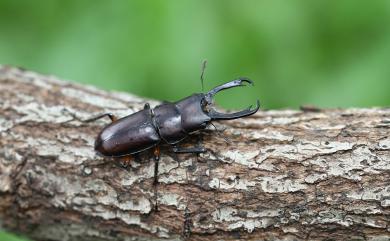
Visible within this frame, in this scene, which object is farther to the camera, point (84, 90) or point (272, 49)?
point (272, 49)

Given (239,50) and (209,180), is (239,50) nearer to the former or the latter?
(239,50)

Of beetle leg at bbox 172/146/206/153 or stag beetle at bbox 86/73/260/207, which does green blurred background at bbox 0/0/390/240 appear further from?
beetle leg at bbox 172/146/206/153

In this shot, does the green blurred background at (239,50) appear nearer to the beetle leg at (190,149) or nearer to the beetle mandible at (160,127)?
the beetle mandible at (160,127)

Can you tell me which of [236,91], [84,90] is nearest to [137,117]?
[84,90]

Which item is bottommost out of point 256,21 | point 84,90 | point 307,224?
point 307,224

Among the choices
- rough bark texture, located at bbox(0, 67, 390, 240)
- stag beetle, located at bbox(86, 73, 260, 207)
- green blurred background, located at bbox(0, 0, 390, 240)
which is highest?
green blurred background, located at bbox(0, 0, 390, 240)

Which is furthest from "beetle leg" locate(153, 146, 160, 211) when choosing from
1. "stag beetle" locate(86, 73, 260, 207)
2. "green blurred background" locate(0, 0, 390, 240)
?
"green blurred background" locate(0, 0, 390, 240)

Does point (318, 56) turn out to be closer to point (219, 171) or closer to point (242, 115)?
point (242, 115)
